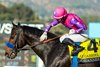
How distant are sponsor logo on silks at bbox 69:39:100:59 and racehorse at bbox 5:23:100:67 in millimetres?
170

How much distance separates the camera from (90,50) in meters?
9.81

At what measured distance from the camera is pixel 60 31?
1834 centimetres

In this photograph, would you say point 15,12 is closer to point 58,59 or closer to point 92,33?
point 92,33

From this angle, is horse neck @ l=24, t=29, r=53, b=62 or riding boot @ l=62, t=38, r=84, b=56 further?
horse neck @ l=24, t=29, r=53, b=62

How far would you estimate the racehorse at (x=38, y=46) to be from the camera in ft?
31.6

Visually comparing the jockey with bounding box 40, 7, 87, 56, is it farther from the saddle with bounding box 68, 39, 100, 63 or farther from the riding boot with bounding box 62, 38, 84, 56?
the saddle with bounding box 68, 39, 100, 63

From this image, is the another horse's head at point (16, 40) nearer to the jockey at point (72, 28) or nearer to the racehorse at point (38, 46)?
the racehorse at point (38, 46)

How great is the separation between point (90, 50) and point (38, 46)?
43.0 inches

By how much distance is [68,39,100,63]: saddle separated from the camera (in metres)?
9.73

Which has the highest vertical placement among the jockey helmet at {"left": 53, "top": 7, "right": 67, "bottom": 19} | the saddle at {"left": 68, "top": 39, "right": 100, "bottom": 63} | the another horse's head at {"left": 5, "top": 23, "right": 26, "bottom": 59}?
the jockey helmet at {"left": 53, "top": 7, "right": 67, "bottom": 19}

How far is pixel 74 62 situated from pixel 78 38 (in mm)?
518

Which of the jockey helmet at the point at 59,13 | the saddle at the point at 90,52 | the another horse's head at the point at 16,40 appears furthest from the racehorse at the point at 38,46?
the jockey helmet at the point at 59,13

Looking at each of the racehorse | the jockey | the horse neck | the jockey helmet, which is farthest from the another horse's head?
the jockey helmet

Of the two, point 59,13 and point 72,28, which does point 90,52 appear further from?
point 59,13
